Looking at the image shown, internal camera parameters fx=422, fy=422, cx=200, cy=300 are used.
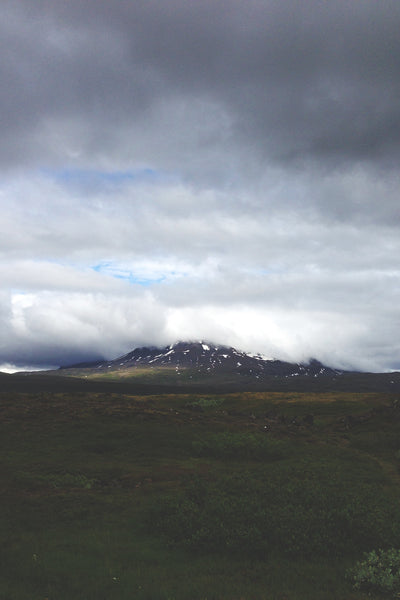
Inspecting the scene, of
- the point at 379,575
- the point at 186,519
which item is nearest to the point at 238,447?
the point at 186,519

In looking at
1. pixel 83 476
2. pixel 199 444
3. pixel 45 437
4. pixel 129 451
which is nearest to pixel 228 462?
pixel 199 444

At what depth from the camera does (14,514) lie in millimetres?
17031

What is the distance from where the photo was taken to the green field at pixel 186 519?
1152 cm

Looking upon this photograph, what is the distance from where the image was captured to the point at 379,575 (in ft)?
37.6

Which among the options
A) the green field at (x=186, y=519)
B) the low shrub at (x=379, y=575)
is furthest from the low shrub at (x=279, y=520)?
the low shrub at (x=379, y=575)

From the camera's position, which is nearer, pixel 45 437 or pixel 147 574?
pixel 147 574

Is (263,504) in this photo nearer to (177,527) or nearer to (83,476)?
(177,527)

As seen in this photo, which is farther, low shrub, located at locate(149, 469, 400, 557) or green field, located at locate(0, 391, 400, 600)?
low shrub, located at locate(149, 469, 400, 557)

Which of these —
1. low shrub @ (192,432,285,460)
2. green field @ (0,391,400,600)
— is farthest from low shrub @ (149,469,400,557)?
low shrub @ (192,432,285,460)

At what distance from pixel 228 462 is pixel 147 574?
680 inches

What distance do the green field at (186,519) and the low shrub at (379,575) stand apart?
394 millimetres

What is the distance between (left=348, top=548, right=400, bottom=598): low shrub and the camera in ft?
36.7

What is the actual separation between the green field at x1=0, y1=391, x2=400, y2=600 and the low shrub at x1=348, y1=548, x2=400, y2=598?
1.29 feet

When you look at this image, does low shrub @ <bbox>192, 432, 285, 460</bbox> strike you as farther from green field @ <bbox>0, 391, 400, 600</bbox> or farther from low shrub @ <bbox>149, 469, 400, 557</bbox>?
low shrub @ <bbox>149, 469, 400, 557</bbox>
